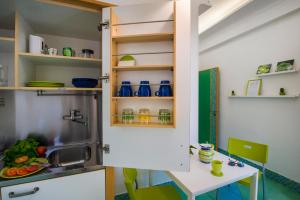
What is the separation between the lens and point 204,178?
1013 millimetres

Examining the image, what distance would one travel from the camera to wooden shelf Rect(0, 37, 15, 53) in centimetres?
102

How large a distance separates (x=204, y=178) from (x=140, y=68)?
0.86 meters

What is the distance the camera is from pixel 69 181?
97 cm

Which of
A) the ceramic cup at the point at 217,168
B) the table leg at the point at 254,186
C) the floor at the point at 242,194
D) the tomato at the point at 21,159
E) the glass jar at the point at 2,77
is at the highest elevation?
the glass jar at the point at 2,77

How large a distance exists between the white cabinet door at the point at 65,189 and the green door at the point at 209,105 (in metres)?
2.73

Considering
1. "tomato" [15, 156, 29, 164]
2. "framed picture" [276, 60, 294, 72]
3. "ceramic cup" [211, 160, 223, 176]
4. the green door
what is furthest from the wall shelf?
the green door

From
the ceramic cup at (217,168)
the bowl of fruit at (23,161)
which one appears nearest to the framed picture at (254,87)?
the ceramic cup at (217,168)

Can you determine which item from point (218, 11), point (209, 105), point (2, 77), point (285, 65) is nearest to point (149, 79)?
point (2, 77)

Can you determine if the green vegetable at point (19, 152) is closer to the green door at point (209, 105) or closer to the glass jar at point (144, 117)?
the glass jar at point (144, 117)

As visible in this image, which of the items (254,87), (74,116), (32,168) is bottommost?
(32,168)

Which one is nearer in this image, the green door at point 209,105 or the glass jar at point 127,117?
the glass jar at point 127,117

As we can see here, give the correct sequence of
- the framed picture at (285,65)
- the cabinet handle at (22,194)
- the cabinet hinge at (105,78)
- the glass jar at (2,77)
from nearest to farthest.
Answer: the cabinet handle at (22,194)
the cabinet hinge at (105,78)
the glass jar at (2,77)
the framed picture at (285,65)

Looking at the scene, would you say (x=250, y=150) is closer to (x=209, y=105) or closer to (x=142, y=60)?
(x=142, y=60)

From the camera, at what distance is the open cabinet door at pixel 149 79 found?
91 cm
